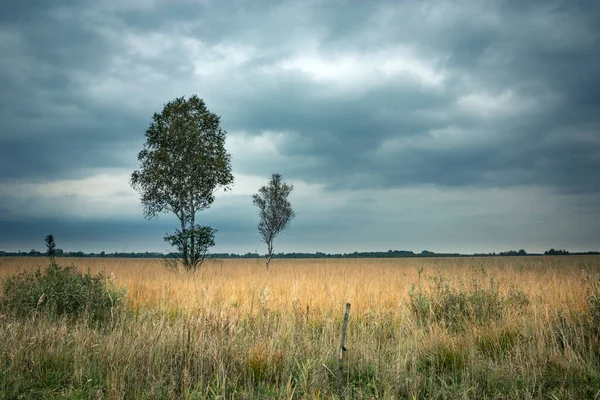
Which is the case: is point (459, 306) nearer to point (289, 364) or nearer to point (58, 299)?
point (289, 364)

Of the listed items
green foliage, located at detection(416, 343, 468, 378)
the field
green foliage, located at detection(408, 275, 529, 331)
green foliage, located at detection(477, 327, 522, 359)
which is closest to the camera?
the field

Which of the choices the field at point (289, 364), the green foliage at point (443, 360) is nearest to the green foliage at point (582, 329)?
the field at point (289, 364)

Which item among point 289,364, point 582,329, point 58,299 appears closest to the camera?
point 289,364

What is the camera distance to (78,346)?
585 cm

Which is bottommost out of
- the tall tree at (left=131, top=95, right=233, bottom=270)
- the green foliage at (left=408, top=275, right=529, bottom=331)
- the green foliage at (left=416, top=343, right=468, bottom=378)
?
the green foliage at (left=416, top=343, right=468, bottom=378)

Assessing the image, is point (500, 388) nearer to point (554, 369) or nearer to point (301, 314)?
point (554, 369)

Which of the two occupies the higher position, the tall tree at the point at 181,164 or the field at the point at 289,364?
the tall tree at the point at 181,164

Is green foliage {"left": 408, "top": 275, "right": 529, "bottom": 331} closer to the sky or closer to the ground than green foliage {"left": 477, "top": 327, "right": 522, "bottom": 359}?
closer to the sky

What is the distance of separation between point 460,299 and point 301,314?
416 centimetres

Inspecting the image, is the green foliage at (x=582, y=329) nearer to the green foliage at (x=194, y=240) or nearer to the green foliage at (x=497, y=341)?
the green foliage at (x=497, y=341)

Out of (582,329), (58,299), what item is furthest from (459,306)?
(58,299)

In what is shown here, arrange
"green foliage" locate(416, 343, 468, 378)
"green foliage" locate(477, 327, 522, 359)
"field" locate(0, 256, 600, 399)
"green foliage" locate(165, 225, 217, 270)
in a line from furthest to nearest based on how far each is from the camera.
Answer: "green foliage" locate(165, 225, 217, 270), "green foliage" locate(477, 327, 522, 359), "green foliage" locate(416, 343, 468, 378), "field" locate(0, 256, 600, 399)

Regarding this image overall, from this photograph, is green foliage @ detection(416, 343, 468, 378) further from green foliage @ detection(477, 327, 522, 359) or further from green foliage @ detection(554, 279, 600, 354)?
green foliage @ detection(554, 279, 600, 354)

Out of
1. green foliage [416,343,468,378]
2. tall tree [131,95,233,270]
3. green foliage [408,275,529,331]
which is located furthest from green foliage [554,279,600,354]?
tall tree [131,95,233,270]
